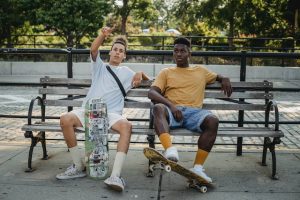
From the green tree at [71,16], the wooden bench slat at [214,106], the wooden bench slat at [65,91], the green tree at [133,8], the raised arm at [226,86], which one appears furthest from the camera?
the green tree at [133,8]

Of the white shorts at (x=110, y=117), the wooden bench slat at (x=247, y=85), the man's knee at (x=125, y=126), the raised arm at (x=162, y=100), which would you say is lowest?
the man's knee at (x=125, y=126)

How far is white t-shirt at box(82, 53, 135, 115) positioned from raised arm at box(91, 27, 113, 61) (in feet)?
0.22

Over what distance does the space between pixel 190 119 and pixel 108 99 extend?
3.29 ft

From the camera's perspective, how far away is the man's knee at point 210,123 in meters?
4.60

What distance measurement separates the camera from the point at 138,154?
5.84m

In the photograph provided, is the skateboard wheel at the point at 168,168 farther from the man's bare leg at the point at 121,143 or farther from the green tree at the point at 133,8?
the green tree at the point at 133,8

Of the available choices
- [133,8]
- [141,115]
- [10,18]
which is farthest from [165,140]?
[133,8]

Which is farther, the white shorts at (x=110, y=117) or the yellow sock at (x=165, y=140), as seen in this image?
the white shorts at (x=110, y=117)

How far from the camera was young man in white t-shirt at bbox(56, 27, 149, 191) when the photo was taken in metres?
4.69

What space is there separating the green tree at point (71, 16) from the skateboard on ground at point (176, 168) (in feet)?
55.3

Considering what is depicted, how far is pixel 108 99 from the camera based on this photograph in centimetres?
504

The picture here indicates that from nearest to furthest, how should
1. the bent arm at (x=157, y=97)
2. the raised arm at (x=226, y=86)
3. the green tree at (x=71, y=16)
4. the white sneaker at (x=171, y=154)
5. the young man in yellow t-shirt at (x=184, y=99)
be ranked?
the white sneaker at (x=171, y=154) → the young man in yellow t-shirt at (x=184, y=99) → the bent arm at (x=157, y=97) → the raised arm at (x=226, y=86) → the green tree at (x=71, y=16)

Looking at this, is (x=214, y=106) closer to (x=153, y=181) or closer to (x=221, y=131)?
(x=221, y=131)

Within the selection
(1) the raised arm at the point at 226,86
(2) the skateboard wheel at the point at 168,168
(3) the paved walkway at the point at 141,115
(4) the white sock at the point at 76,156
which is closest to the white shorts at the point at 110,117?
(4) the white sock at the point at 76,156
